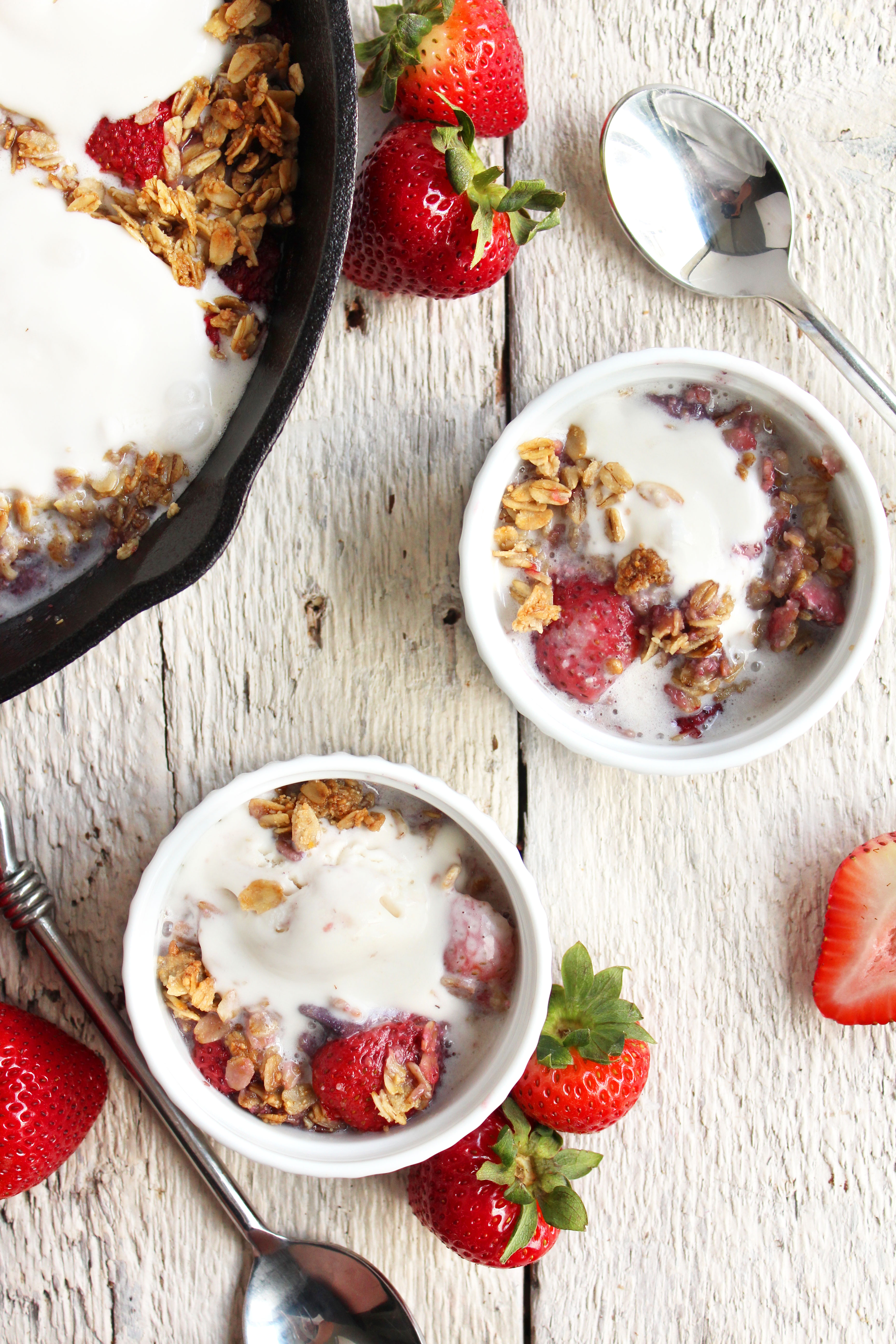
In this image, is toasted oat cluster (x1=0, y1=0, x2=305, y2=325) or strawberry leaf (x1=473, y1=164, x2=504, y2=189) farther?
strawberry leaf (x1=473, y1=164, x2=504, y2=189)

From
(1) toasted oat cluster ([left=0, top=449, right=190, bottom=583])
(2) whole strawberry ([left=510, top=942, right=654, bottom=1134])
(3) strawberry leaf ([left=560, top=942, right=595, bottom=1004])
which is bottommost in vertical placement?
(2) whole strawberry ([left=510, top=942, right=654, bottom=1134])

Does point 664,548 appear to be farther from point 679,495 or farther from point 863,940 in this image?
point 863,940

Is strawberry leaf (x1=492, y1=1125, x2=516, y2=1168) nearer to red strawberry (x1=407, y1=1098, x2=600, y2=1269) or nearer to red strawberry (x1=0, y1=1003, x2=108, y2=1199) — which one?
red strawberry (x1=407, y1=1098, x2=600, y2=1269)

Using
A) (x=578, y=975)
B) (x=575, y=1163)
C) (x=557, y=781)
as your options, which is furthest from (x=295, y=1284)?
(x=557, y=781)

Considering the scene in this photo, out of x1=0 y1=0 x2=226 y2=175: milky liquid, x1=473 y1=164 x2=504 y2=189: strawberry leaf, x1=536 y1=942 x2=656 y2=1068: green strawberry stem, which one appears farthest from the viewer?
x1=536 y1=942 x2=656 y2=1068: green strawberry stem

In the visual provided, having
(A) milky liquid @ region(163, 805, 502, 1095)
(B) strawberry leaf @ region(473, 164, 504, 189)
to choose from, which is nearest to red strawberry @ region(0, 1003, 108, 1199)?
(A) milky liquid @ region(163, 805, 502, 1095)

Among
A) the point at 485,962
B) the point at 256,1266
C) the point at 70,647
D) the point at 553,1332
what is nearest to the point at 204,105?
the point at 70,647
